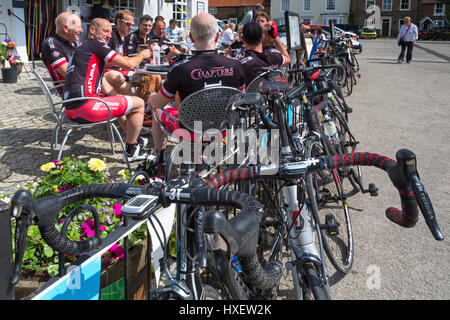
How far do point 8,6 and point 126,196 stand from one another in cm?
1430

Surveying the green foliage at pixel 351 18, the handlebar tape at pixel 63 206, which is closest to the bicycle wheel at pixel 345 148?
the handlebar tape at pixel 63 206

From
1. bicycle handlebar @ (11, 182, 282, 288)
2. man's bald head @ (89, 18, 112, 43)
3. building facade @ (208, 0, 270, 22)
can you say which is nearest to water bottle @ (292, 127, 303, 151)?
bicycle handlebar @ (11, 182, 282, 288)

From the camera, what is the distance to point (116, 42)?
278 inches

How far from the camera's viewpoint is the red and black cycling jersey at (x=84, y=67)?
4.48 metres

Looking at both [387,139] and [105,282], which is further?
[387,139]

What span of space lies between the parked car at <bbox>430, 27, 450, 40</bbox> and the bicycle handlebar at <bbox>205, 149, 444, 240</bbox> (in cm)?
5035

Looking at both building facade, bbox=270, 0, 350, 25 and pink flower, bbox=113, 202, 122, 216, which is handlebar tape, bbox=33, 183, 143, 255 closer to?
pink flower, bbox=113, 202, 122, 216

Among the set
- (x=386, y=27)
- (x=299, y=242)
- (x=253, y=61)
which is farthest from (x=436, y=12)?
(x=299, y=242)

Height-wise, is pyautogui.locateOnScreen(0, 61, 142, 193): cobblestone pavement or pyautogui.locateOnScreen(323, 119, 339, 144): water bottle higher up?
pyautogui.locateOnScreen(323, 119, 339, 144): water bottle

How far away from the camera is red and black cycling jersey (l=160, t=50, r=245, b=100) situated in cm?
350

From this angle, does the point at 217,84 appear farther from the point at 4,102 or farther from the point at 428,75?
the point at 428,75

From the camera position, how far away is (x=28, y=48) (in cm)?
1389

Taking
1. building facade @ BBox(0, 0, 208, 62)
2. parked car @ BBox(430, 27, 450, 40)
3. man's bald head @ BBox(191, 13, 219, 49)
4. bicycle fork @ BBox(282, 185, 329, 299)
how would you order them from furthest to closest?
parked car @ BBox(430, 27, 450, 40) → building facade @ BBox(0, 0, 208, 62) → man's bald head @ BBox(191, 13, 219, 49) → bicycle fork @ BBox(282, 185, 329, 299)
